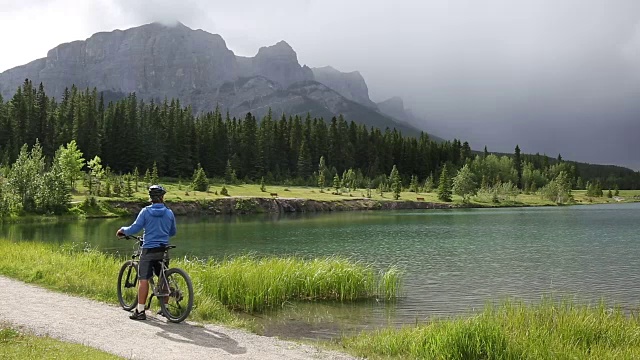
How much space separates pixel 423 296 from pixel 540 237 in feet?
107

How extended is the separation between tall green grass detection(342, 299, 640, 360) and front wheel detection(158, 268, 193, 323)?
13.6ft

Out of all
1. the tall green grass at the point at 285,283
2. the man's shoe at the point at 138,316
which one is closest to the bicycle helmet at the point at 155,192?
the man's shoe at the point at 138,316

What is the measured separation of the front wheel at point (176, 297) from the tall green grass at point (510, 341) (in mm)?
4135

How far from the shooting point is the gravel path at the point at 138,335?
1016 centimetres

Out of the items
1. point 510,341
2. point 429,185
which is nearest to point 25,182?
point 510,341

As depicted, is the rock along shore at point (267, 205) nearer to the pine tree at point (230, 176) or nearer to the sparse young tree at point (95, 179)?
the sparse young tree at point (95, 179)

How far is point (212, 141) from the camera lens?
148500 mm

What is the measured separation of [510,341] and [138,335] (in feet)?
27.6

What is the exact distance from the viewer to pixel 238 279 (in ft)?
61.5

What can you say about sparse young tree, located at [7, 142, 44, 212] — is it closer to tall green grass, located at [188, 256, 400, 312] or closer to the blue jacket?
tall green grass, located at [188, 256, 400, 312]

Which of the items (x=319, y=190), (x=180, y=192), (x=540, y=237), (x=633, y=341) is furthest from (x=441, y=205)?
(x=633, y=341)

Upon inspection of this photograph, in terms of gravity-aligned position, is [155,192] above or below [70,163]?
below

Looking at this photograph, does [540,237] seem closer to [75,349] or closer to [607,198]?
[75,349]

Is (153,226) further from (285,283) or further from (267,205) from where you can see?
(267,205)
